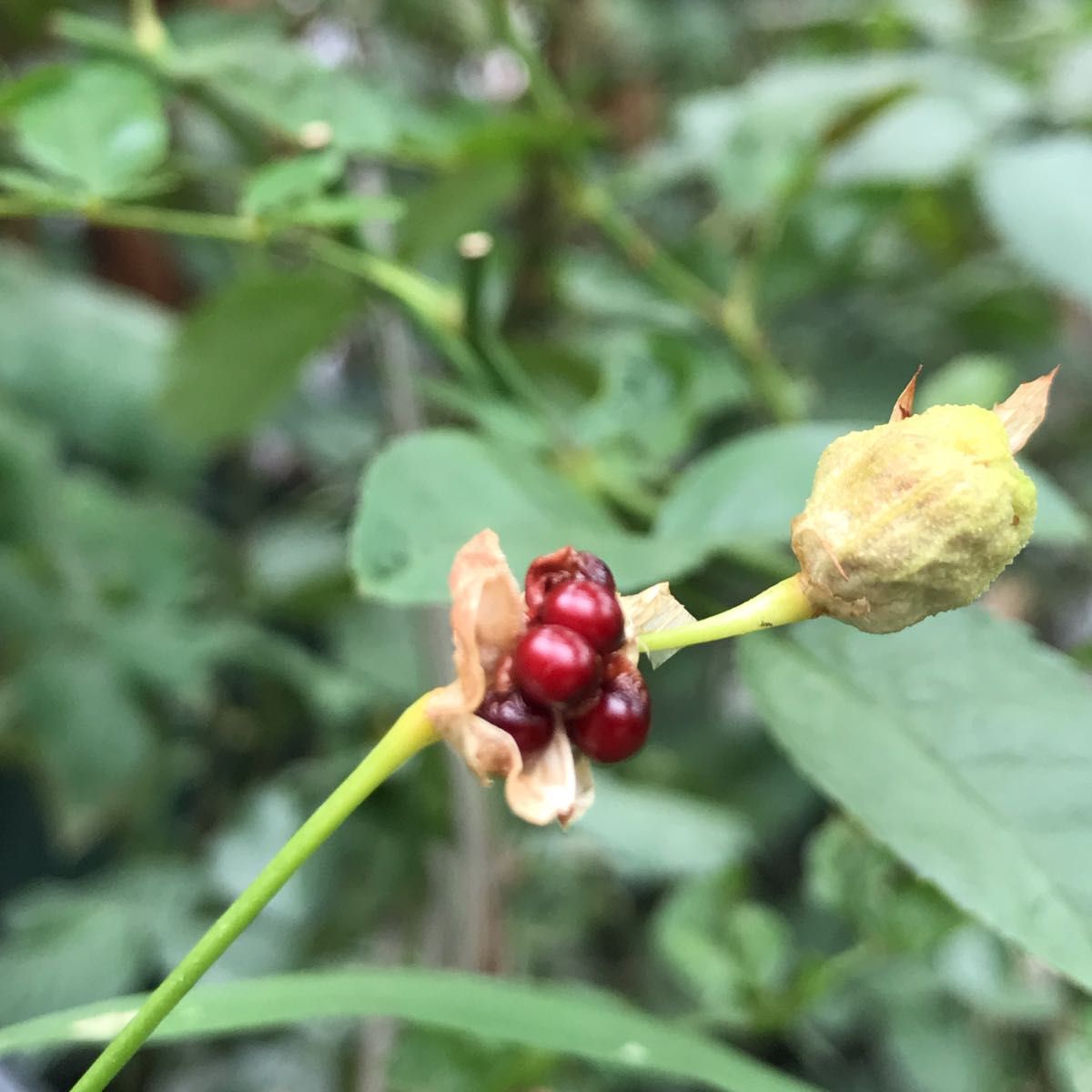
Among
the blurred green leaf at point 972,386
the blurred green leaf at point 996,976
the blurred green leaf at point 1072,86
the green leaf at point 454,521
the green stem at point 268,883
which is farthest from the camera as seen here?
the blurred green leaf at point 1072,86

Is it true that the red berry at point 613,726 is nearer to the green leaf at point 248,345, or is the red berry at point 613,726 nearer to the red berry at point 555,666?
the red berry at point 555,666

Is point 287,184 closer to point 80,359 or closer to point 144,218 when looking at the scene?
point 144,218

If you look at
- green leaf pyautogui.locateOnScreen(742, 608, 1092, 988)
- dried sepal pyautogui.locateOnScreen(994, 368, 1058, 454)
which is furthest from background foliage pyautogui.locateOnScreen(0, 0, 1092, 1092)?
dried sepal pyautogui.locateOnScreen(994, 368, 1058, 454)

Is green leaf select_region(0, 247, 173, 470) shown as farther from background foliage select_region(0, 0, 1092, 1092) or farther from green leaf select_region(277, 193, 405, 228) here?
green leaf select_region(277, 193, 405, 228)

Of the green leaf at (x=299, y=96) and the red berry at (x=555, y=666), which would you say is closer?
the red berry at (x=555, y=666)

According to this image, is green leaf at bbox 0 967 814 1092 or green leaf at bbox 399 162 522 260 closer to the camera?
green leaf at bbox 0 967 814 1092

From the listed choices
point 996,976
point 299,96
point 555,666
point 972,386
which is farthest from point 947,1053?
point 299,96

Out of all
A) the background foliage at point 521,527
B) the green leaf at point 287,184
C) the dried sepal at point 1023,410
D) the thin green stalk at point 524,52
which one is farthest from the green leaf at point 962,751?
the thin green stalk at point 524,52

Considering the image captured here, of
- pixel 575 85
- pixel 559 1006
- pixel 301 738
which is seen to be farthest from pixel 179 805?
pixel 575 85
